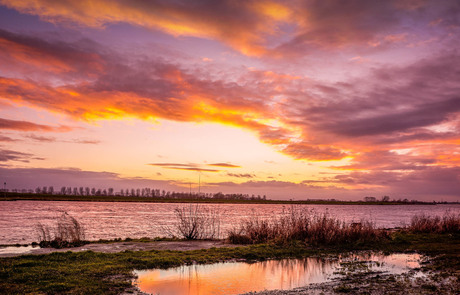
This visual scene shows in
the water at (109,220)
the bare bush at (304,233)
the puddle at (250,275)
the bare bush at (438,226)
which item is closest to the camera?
the puddle at (250,275)

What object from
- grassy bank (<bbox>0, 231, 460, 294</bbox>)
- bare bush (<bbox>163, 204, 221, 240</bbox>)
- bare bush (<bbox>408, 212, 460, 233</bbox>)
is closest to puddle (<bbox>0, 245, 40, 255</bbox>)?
grassy bank (<bbox>0, 231, 460, 294</bbox>)

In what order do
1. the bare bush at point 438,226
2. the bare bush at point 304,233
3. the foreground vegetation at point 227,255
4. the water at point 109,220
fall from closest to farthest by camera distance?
the foreground vegetation at point 227,255 → the bare bush at point 304,233 → the bare bush at point 438,226 → the water at point 109,220

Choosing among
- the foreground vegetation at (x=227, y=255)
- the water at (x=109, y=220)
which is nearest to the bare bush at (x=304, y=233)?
the foreground vegetation at (x=227, y=255)

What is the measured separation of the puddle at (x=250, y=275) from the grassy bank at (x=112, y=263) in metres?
0.91

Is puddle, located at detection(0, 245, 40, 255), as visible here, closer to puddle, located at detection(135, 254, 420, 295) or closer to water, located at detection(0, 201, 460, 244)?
water, located at detection(0, 201, 460, 244)

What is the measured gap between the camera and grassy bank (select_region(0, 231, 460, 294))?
10.9m

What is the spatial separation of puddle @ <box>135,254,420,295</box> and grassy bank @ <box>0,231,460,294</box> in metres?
0.91

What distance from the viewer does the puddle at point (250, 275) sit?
461 inches

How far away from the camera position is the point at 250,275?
45.3 ft

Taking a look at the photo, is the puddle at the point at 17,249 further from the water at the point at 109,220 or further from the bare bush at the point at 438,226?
the bare bush at the point at 438,226

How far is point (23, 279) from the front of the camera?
1153 centimetres

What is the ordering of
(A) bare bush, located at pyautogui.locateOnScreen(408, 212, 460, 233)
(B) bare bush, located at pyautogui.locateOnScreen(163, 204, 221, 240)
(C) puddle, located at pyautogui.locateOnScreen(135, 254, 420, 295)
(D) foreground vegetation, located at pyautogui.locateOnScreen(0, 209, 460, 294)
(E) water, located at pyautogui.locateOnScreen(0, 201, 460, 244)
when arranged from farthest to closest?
(E) water, located at pyautogui.locateOnScreen(0, 201, 460, 244)
(A) bare bush, located at pyautogui.locateOnScreen(408, 212, 460, 233)
(B) bare bush, located at pyautogui.locateOnScreen(163, 204, 221, 240)
(C) puddle, located at pyautogui.locateOnScreen(135, 254, 420, 295)
(D) foreground vegetation, located at pyautogui.locateOnScreen(0, 209, 460, 294)

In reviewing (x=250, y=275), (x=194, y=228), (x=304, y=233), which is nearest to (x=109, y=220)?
(x=194, y=228)

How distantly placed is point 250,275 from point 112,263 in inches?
240
